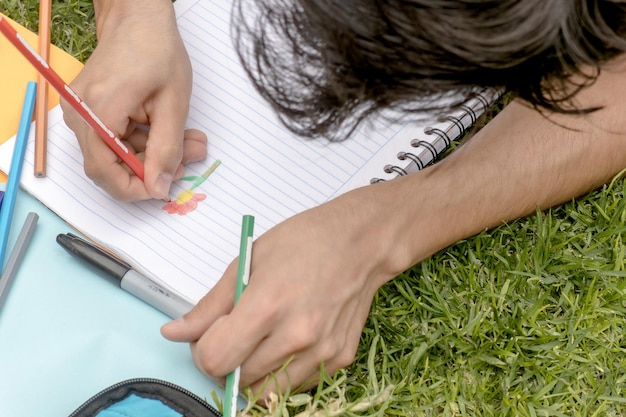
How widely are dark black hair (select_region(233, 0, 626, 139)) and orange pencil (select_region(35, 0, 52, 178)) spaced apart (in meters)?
0.45

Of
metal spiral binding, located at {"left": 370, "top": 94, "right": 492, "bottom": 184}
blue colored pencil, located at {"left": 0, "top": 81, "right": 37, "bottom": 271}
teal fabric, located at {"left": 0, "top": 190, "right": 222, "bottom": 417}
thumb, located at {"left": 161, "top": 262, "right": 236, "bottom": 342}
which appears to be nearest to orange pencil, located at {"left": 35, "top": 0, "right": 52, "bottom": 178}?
blue colored pencil, located at {"left": 0, "top": 81, "right": 37, "bottom": 271}

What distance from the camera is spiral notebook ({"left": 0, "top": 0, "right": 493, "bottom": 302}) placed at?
3.96ft

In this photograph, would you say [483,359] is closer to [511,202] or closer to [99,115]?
[511,202]

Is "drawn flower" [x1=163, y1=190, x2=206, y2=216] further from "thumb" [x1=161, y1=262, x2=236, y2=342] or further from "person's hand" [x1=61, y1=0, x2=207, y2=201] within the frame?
"thumb" [x1=161, y1=262, x2=236, y2=342]

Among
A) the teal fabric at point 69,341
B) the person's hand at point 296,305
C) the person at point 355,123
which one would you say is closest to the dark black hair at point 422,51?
the person at point 355,123

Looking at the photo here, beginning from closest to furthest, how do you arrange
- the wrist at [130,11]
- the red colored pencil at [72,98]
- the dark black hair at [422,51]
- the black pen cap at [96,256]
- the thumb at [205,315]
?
the dark black hair at [422,51] < the red colored pencil at [72,98] < the thumb at [205,315] < the black pen cap at [96,256] < the wrist at [130,11]

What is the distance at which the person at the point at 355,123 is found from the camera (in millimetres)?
856

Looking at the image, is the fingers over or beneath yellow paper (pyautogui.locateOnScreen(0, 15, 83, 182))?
beneath

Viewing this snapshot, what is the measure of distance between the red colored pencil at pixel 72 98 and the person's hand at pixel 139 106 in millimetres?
17

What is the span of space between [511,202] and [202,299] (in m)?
0.53

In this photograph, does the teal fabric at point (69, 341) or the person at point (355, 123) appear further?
the teal fabric at point (69, 341)

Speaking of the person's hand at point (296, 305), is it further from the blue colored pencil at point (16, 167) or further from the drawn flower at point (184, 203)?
the blue colored pencil at point (16, 167)

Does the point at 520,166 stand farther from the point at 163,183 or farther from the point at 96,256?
the point at 96,256

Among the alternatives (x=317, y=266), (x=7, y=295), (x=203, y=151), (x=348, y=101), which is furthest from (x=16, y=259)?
(x=348, y=101)
